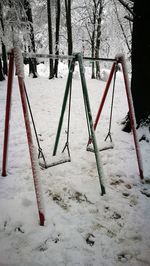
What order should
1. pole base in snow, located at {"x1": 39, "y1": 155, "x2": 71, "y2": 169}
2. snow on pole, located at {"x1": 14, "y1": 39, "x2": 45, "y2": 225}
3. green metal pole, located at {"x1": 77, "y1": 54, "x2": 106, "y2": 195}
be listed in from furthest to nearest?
pole base in snow, located at {"x1": 39, "y1": 155, "x2": 71, "y2": 169} < green metal pole, located at {"x1": 77, "y1": 54, "x2": 106, "y2": 195} < snow on pole, located at {"x1": 14, "y1": 39, "x2": 45, "y2": 225}

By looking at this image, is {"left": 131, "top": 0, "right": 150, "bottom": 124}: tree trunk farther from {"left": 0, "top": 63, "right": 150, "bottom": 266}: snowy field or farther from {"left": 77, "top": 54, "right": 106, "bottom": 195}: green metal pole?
{"left": 77, "top": 54, "right": 106, "bottom": 195}: green metal pole

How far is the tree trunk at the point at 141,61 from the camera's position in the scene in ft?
11.4

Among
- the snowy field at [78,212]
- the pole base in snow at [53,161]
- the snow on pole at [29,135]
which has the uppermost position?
the snow on pole at [29,135]

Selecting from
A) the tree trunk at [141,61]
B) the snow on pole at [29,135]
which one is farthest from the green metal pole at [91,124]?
the tree trunk at [141,61]

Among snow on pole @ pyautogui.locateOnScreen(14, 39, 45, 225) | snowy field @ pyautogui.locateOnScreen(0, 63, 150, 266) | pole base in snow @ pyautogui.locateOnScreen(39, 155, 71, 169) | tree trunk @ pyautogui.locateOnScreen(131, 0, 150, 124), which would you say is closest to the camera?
snowy field @ pyautogui.locateOnScreen(0, 63, 150, 266)

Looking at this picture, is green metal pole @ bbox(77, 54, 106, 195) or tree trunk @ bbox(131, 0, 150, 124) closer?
green metal pole @ bbox(77, 54, 106, 195)

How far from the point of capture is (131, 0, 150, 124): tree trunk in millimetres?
3461

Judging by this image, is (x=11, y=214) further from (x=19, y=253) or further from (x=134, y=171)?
(x=134, y=171)

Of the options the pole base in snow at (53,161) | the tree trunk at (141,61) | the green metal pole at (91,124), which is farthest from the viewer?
the tree trunk at (141,61)

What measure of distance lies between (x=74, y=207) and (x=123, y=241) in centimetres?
64

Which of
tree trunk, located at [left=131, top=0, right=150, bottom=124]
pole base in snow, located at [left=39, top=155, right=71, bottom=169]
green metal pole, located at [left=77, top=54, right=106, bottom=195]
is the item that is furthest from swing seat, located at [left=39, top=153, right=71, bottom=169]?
tree trunk, located at [left=131, top=0, right=150, bottom=124]

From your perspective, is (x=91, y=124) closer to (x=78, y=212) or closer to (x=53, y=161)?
(x=53, y=161)

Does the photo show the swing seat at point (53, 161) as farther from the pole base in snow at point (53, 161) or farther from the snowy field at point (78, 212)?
the snowy field at point (78, 212)

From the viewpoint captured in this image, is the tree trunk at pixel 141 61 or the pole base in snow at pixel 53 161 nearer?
the pole base in snow at pixel 53 161
